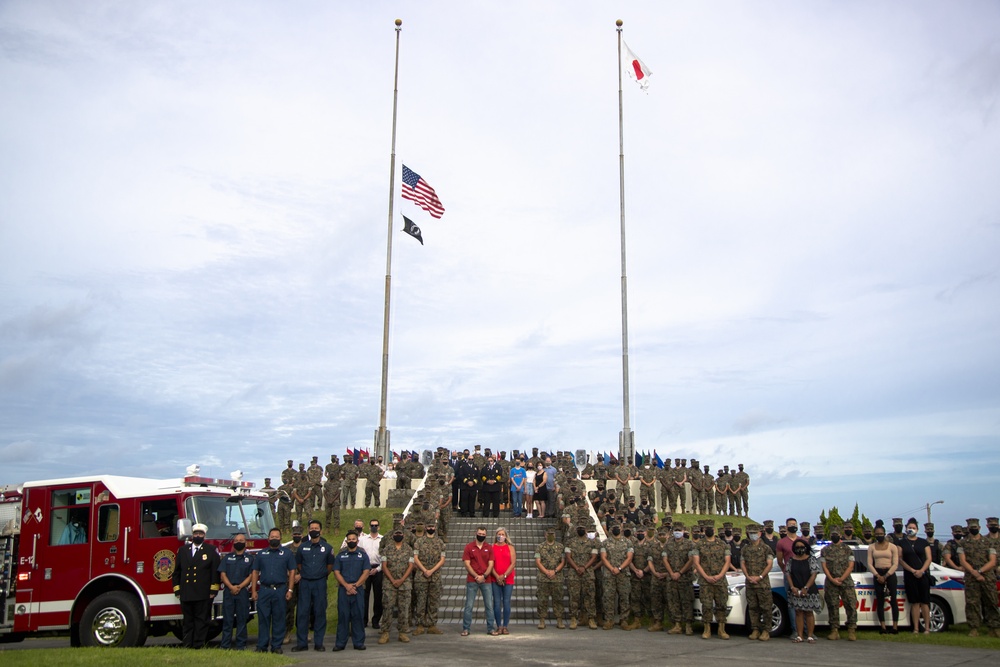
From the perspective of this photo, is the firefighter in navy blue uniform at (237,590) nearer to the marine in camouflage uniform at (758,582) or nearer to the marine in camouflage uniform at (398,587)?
the marine in camouflage uniform at (398,587)

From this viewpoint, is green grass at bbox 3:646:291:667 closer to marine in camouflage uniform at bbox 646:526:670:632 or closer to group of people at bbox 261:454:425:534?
marine in camouflage uniform at bbox 646:526:670:632

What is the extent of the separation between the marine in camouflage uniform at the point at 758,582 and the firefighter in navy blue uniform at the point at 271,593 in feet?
24.2

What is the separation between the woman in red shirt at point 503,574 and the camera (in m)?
15.2

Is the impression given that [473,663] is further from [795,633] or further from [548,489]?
[548,489]

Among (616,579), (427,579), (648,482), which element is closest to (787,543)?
(616,579)

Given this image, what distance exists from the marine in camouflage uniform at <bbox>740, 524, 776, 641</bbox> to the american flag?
20263 millimetres

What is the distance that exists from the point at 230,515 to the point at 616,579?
6919 millimetres

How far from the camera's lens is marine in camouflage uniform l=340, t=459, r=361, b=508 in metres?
26.7

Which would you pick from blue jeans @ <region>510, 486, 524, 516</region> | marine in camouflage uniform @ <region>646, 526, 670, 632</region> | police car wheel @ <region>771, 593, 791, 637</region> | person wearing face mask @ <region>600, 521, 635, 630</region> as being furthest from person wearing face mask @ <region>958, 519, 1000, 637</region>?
blue jeans @ <region>510, 486, 524, 516</region>

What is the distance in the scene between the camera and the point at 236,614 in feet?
45.6

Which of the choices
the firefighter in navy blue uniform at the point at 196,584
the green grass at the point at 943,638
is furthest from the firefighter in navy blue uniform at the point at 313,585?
the green grass at the point at 943,638

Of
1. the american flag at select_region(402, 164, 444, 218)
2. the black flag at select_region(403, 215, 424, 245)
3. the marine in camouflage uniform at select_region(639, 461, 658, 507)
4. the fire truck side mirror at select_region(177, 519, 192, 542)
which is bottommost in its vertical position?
the fire truck side mirror at select_region(177, 519, 192, 542)

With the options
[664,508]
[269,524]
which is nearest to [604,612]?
[269,524]

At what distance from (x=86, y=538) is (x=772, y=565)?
1115 centimetres
